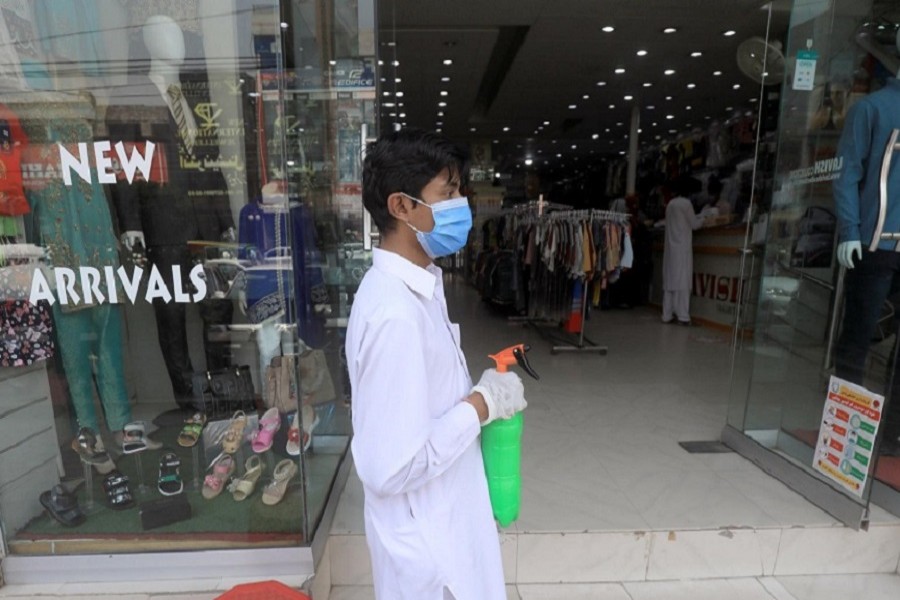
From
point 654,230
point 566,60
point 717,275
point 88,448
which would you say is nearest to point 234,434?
point 88,448

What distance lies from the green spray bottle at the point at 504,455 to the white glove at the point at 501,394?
0.03 metres

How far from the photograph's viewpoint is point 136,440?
215 centimetres

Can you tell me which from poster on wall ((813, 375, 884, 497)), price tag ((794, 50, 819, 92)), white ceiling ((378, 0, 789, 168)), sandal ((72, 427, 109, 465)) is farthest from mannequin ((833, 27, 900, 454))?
sandal ((72, 427, 109, 465))

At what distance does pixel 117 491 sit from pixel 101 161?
4.29 ft

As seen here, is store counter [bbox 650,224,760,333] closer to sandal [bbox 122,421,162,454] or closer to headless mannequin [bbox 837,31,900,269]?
headless mannequin [bbox 837,31,900,269]

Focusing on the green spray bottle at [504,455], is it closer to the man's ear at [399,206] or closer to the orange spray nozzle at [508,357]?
the orange spray nozzle at [508,357]

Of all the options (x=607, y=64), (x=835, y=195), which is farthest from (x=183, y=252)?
(x=607, y=64)

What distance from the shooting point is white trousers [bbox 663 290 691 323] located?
6328 mm

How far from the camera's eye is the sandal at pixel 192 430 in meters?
2.14

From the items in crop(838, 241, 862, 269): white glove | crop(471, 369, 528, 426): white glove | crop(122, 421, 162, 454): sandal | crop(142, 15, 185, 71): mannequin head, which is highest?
crop(142, 15, 185, 71): mannequin head

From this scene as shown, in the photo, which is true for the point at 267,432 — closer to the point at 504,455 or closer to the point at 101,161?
the point at 101,161

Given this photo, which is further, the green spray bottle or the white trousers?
the white trousers

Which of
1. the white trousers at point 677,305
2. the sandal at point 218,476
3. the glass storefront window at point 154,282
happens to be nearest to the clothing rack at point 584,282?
the white trousers at point 677,305

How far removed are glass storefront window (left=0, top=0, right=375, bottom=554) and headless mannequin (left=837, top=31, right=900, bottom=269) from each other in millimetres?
2476
